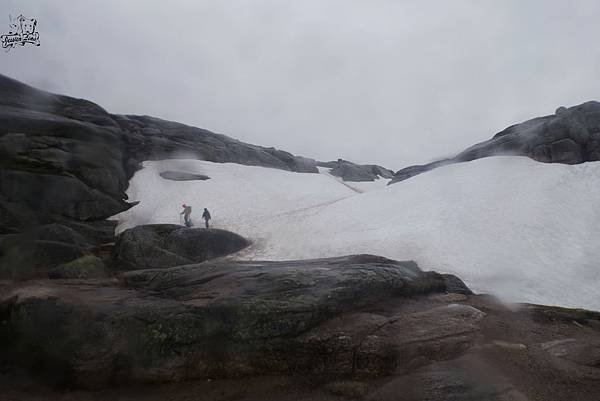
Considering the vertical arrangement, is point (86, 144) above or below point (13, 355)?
above

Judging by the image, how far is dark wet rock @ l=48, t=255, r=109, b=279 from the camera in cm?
1570

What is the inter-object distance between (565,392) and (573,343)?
225cm

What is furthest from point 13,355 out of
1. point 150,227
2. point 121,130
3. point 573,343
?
point 121,130

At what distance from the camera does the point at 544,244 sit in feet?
64.0

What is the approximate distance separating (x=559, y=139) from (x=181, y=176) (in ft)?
126

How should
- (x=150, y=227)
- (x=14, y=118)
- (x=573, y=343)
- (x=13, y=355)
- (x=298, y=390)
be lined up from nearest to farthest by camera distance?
(x=298, y=390)
(x=573, y=343)
(x=13, y=355)
(x=150, y=227)
(x=14, y=118)

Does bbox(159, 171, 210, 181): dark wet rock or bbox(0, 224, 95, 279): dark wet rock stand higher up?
bbox(159, 171, 210, 181): dark wet rock

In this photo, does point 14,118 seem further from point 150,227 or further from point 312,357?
point 312,357

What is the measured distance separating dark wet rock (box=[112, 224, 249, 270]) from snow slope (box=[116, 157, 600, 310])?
180cm

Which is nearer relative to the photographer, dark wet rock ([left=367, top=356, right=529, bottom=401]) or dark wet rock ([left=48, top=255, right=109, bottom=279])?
dark wet rock ([left=367, top=356, right=529, bottom=401])

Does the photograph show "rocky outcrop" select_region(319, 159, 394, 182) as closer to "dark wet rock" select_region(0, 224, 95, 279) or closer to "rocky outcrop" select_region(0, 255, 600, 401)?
"dark wet rock" select_region(0, 224, 95, 279)

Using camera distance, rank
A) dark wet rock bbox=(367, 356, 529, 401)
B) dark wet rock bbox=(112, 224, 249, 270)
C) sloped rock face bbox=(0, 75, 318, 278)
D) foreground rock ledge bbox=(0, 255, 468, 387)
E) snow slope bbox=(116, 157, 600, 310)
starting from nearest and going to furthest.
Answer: dark wet rock bbox=(367, 356, 529, 401), foreground rock ledge bbox=(0, 255, 468, 387), snow slope bbox=(116, 157, 600, 310), sloped rock face bbox=(0, 75, 318, 278), dark wet rock bbox=(112, 224, 249, 270)

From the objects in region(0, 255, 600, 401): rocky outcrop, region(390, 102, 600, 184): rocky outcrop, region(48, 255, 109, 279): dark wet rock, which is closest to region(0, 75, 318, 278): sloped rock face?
region(48, 255, 109, 279): dark wet rock

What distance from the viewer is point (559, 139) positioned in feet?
103
